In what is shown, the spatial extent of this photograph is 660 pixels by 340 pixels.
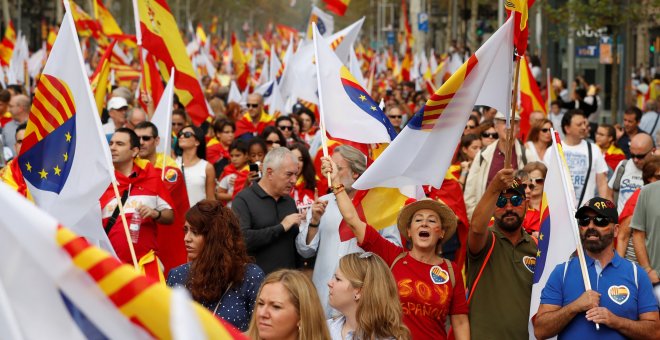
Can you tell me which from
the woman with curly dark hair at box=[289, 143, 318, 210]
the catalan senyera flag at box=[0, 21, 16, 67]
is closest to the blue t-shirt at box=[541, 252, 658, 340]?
the woman with curly dark hair at box=[289, 143, 318, 210]

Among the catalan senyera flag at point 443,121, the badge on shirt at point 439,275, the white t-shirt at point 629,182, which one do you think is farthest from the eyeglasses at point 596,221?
the white t-shirt at point 629,182

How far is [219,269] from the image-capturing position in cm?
571

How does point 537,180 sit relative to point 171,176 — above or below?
below

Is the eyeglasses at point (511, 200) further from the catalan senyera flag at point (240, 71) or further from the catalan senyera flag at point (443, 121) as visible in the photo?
the catalan senyera flag at point (240, 71)

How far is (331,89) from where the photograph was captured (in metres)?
8.45

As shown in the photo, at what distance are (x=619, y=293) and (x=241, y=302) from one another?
66.7 inches

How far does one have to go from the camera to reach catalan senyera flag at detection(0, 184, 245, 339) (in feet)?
8.59

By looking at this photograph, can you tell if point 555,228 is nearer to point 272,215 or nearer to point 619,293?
point 619,293

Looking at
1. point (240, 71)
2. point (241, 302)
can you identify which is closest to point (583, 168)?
point (241, 302)

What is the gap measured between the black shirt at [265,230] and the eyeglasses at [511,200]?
1.52m

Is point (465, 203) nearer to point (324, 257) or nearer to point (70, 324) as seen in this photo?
point (324, 257)

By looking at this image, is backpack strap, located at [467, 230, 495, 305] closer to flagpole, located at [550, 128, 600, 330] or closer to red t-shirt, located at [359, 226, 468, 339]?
red t-shirt, located at [359, 226, 468, 339]

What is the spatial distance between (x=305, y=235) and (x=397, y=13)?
98.7 metres

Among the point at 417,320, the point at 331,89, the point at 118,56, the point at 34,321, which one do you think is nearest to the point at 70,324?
the point at 34,321
